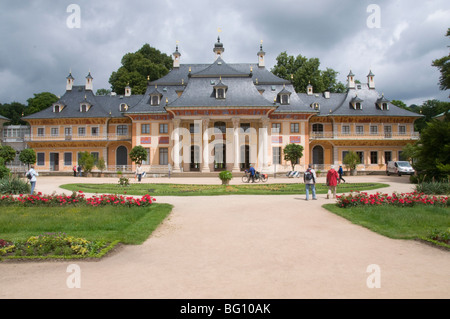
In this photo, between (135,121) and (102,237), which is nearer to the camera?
(102,237)

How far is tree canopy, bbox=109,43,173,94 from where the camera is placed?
5834cm

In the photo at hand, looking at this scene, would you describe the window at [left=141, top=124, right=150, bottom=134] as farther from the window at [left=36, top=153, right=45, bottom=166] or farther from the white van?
the white van

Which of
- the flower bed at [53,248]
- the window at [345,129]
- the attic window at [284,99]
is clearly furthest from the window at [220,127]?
the flower bed at [53,248]

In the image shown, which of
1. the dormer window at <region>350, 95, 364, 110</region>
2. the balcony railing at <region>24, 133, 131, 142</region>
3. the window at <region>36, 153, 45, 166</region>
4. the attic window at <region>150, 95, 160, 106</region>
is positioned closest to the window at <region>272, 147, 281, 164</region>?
the dormer window at <region>350, 95, 364, 110</region>

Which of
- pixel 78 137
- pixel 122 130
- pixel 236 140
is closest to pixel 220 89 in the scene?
pixel 236 140

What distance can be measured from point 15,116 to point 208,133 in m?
54.3

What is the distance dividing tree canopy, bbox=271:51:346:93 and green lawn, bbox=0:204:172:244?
5039 cm

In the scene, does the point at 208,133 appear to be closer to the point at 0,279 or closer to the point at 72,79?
the point at 72,79

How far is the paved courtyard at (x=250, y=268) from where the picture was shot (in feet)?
16.7

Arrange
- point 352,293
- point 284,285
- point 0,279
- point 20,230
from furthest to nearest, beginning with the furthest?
point 20,230, point 0,279, point 284,285, point 352,293

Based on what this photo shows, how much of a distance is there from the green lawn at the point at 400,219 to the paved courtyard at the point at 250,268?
59 centimetres

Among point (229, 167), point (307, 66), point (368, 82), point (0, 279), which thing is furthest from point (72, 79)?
point (0, 279)

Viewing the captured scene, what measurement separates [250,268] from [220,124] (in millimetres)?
40830

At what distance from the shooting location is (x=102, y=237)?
8.60 meters
